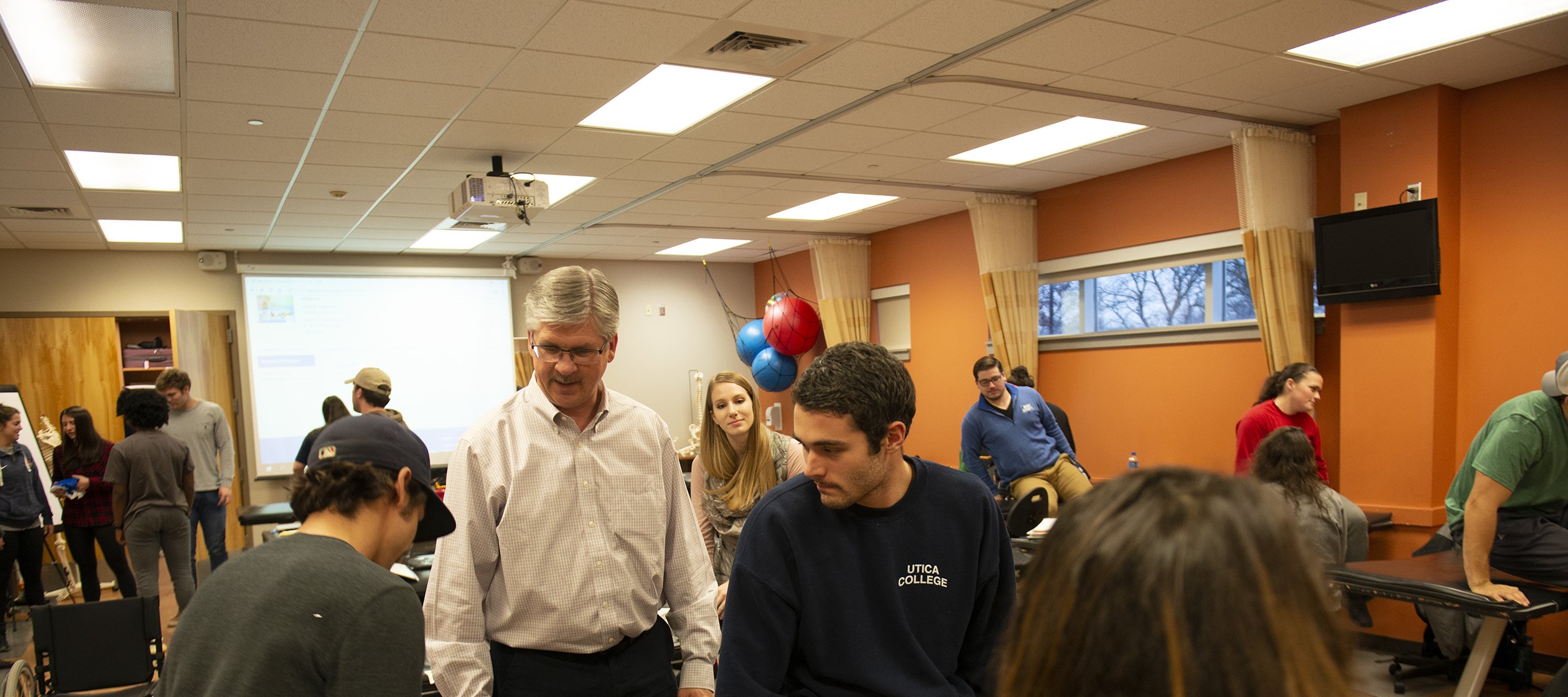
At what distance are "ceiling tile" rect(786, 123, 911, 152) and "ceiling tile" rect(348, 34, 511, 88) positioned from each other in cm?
207

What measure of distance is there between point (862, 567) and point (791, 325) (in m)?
8.48

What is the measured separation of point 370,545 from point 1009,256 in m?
6.80

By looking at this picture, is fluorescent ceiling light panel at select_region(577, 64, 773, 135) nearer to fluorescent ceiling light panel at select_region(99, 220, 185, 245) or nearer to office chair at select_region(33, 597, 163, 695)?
office chair at select_region(33, 597, 163, 695)

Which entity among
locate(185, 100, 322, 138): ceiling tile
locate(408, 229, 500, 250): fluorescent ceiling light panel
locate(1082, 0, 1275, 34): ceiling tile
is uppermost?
locate(1082, 0, 1275, 34): ceiling tile

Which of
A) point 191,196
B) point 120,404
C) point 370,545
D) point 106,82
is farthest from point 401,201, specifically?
point 370,545

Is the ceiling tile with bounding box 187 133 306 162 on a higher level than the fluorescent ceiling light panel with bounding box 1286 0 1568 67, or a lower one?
lower

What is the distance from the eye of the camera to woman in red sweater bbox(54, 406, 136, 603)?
241 inches

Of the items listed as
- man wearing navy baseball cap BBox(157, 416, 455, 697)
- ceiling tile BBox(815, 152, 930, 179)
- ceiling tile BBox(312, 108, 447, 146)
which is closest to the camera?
man wearing navy baseball cap BBox(157, 416, 455, 697)

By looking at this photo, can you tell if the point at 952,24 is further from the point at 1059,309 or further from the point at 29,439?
the point at 29,439

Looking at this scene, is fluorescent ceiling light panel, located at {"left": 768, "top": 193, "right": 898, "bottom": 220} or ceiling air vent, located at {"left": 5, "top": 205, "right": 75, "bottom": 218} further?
fluorescent ceiling light panel, located at {"left": 768, "top": 193, "right": 898, "bottom": 220}

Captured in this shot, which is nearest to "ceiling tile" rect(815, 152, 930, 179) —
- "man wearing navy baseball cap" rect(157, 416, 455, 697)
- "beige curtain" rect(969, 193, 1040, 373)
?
"beige curtain" rect(969, 193, 1040, 373)

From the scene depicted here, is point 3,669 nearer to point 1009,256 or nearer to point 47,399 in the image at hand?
point 47,399

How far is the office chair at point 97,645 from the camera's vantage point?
3.32 meters

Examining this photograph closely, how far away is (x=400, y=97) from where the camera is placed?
4.66m
